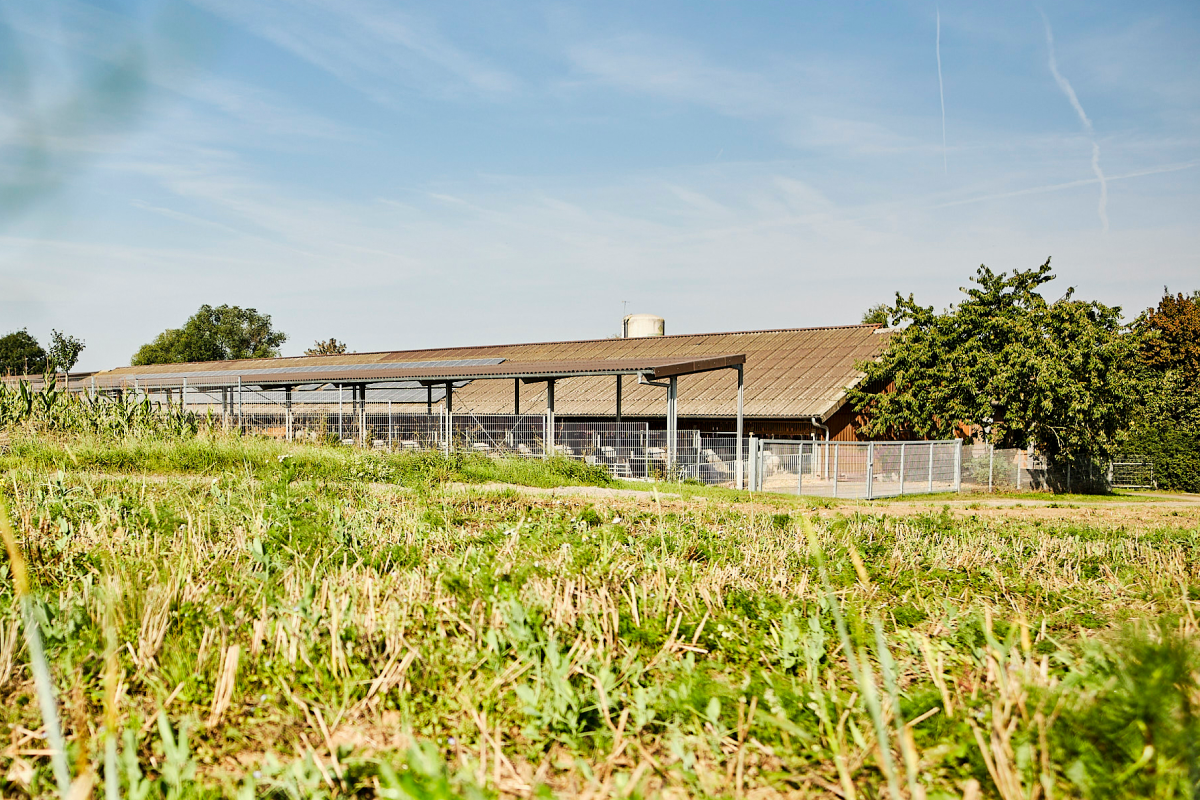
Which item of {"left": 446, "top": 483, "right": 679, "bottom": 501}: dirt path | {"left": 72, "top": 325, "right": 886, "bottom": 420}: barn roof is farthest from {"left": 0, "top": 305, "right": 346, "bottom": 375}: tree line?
{"left": 446, "top": 483, "right": 679, "bottom": 501}: dirt path

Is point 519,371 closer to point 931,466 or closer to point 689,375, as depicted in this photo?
point 689,375

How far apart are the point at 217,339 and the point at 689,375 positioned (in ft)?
246

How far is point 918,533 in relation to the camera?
26.2 feet

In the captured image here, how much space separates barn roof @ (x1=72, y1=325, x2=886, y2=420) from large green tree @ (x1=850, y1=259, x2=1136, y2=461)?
197 centimetres

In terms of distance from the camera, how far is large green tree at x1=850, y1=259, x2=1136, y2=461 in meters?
24.1

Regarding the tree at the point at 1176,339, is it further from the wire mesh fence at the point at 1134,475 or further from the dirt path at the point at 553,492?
the dirt path at the point at 553,492

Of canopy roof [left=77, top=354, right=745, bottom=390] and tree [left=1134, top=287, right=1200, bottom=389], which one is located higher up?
tree [left=1134, top=287, right=1200, bottom=389]

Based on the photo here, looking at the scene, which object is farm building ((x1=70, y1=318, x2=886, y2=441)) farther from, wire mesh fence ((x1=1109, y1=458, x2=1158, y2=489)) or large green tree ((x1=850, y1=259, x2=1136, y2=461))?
wire mesh fence ((x1=1109, y1=458, x2=1158, y2=489))

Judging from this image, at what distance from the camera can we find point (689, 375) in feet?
103

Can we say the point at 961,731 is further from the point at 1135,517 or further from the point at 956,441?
the point at 956,441

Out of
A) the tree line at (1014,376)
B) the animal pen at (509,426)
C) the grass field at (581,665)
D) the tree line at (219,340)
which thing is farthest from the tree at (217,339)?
the grass field at (581,665)

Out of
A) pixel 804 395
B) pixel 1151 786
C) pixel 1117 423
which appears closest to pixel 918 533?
pixel 1151 786

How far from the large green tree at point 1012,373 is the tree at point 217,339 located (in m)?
70.4

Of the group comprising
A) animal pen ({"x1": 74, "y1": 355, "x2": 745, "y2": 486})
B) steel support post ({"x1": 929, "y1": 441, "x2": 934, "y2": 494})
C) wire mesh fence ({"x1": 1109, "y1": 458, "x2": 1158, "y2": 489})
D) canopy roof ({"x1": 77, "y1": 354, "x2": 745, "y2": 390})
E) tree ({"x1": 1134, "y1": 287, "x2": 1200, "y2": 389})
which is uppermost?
tree ({"x1": 1134, "y1": 287, "x2": 1200, "y2": 389})
